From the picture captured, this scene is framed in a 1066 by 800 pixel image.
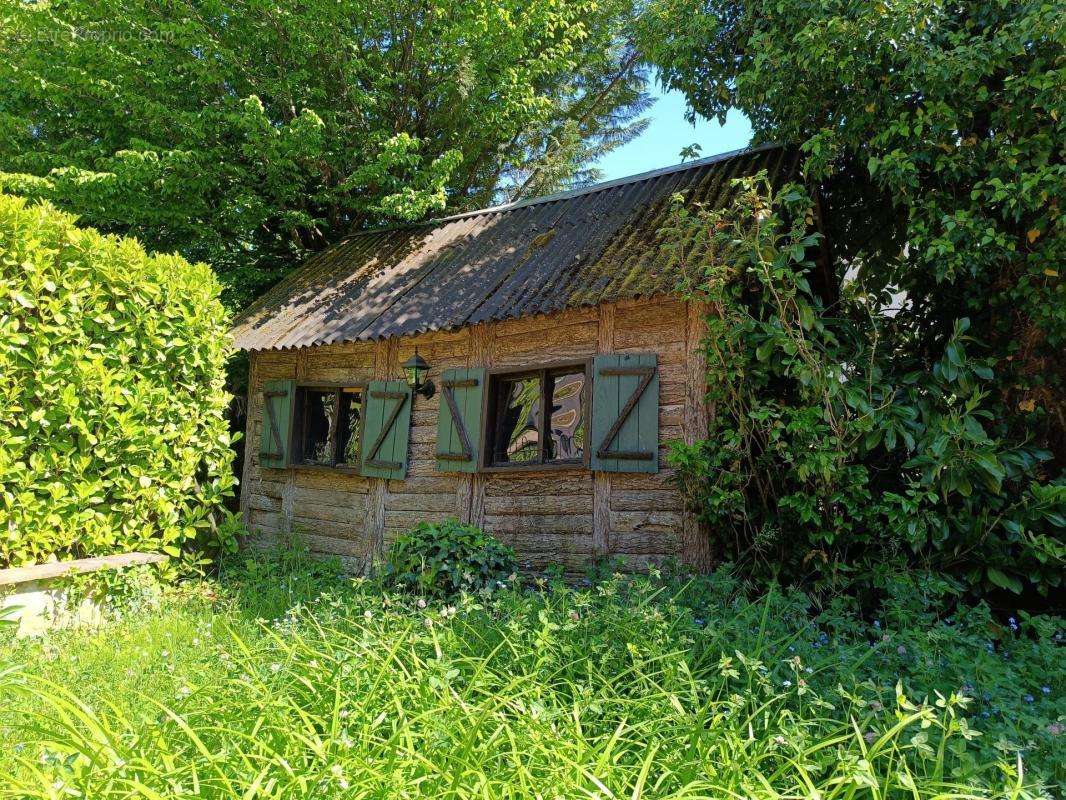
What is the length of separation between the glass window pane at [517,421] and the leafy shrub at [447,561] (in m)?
1.66

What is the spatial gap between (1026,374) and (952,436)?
45.1 inches

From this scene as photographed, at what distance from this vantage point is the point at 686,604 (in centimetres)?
492

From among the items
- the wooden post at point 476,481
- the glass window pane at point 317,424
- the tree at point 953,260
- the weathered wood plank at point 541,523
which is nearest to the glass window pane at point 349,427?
the glass window pane at point 317,424

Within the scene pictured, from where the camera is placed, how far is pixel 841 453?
505 cm

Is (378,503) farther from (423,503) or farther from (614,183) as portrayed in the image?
(614,183)

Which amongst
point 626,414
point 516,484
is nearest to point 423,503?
point 516,484

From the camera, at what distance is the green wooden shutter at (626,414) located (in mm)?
6375

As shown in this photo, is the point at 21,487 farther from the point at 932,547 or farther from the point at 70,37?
the point at 70,37

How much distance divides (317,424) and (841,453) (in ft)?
22.5

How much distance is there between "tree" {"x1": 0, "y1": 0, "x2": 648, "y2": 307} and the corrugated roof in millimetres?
1114

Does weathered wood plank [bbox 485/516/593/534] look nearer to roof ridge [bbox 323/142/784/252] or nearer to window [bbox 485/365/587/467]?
window [bbox 485/365/587/467]

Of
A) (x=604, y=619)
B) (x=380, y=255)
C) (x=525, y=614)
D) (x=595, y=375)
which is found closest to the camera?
(x=604, y=619)

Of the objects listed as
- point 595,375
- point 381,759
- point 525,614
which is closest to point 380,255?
point 595,375

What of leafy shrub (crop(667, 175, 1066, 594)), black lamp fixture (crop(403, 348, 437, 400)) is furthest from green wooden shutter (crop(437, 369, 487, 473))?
leafy shrub (crop(667, 175, 1066, 594))
